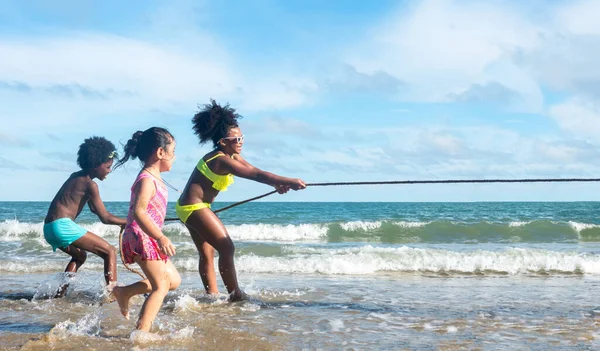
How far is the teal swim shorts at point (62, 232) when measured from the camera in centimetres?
575

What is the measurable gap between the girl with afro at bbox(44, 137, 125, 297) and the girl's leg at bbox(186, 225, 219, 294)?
2.88ft

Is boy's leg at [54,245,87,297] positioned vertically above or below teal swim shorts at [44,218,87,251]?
below

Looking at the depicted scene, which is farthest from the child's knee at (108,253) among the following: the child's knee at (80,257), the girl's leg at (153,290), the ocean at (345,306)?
the girl's leg at (153,290)

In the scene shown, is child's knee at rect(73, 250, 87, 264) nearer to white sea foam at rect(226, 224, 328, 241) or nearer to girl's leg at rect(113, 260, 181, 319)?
girl's leg at rect(113, 260, 181, 319)

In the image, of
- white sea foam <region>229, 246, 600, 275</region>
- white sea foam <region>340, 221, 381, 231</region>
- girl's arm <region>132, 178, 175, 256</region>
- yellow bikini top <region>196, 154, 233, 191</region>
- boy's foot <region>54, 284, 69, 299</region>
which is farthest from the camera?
white sea foam <region>340, 221, 381, 231</region>

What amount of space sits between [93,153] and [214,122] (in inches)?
53.5

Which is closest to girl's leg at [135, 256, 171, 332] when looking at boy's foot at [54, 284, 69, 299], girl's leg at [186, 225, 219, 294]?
girl's leg at [186, 225, 219, 294]

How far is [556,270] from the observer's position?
919 cm

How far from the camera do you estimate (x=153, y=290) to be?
13.3 feet

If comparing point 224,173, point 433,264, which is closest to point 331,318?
point 224,173

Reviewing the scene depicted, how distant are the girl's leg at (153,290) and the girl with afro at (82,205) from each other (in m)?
1.91

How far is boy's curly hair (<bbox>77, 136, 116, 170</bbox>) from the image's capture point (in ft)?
19.2

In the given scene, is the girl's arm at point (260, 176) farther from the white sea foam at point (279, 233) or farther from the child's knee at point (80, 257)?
the white sea foam at point (279, 233)

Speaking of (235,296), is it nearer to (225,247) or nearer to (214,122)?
(225,247)
